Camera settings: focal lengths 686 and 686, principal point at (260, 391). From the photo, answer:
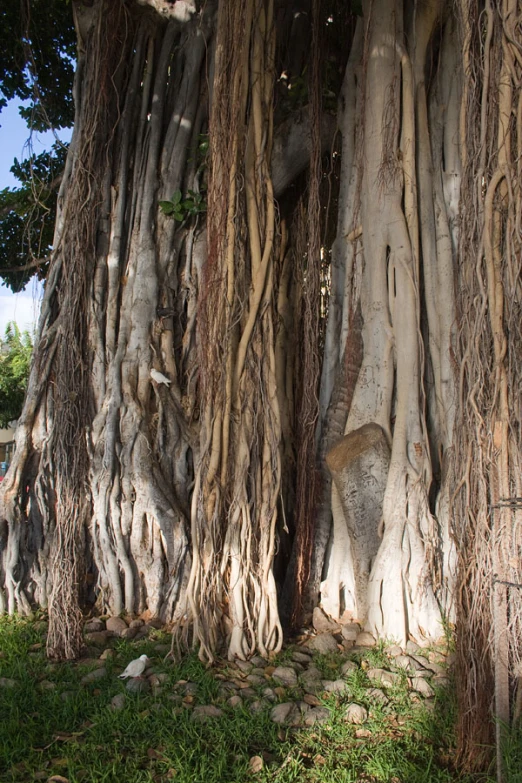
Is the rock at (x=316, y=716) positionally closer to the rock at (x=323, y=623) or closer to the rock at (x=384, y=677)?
the rock at (x=384, y=677)

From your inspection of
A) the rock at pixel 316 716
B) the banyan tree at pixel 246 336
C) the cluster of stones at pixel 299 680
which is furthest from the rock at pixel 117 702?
the rock at pixel 316 716

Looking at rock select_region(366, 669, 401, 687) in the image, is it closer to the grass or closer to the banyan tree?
the grass

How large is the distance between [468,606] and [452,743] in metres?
0.53

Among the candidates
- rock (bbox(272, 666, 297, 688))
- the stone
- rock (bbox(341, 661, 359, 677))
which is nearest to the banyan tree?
the stone

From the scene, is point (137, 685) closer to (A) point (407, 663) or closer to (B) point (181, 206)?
(A) point (407, 663)

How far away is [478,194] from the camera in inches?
89.4

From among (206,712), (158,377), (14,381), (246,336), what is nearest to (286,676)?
(206,712)

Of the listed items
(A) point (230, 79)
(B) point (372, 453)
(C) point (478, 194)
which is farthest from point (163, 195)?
(C) point (478, 194)

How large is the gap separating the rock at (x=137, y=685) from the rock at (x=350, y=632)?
105 cm

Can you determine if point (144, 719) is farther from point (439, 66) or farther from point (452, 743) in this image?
point (439, 66)

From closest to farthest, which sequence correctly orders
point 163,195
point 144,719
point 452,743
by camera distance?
point 452,743, point 144,719, point 163,195

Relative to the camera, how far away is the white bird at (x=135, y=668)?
2.91 meters

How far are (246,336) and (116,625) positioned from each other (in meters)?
1.64

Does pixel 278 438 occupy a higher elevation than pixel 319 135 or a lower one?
lower
